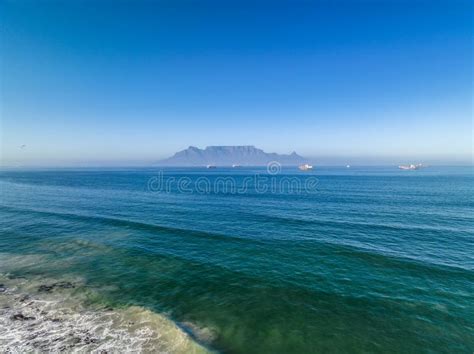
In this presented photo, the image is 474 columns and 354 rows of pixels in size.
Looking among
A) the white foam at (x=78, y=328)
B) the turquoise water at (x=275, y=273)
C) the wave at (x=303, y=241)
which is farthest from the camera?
the wave at (x=303, y=241)

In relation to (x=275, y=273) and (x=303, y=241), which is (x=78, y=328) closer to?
(x=275, y=273)

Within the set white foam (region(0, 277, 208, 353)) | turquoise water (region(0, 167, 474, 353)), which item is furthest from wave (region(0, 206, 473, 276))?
white foam (region(0, 277, 208, 353))

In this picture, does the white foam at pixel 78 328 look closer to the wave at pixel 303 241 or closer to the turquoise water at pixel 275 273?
the turquoise water at pixel 275 273

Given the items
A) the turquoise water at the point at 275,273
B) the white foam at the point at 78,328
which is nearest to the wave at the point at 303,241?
the turquoise water at the point at 275,273

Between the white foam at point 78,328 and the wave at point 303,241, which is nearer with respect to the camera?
the white foam at point 78,328

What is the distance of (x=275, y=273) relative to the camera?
876 inches

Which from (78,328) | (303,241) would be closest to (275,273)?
(303,241)

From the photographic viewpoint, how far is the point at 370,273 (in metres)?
22.1

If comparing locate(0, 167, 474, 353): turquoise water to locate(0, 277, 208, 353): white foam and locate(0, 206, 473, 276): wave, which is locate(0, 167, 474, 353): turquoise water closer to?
locate(0, 206, 473, 276): wave

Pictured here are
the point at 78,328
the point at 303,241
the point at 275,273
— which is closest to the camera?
the point at 78,328

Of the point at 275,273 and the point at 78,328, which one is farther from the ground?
the point at 78,328

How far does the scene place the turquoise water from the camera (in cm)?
1458

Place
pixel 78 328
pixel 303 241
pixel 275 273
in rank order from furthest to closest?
pixel 303 241 → pixel 275 273 → pixel 78 328

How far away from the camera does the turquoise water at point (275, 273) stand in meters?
14.6
